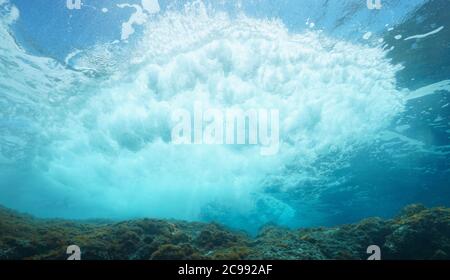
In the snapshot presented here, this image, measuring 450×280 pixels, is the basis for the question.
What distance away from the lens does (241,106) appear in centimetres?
1753

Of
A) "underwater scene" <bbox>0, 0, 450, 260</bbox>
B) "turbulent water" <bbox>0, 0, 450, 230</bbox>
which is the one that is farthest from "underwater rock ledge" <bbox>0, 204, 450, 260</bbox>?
"turbulent water" <bbox>0, 0, 450, 230</bbox>

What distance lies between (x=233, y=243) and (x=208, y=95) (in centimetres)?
1067

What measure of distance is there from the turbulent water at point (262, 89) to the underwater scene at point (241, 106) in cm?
10

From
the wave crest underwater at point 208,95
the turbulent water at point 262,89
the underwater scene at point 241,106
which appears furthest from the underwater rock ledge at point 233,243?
the wave crest underwater at point 208,95

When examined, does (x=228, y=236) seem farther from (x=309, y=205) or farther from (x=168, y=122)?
(x=309, y=205)

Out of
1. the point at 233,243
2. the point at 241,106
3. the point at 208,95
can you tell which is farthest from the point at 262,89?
the point at 233,243

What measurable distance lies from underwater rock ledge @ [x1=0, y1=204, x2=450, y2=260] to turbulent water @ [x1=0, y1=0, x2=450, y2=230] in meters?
7.91

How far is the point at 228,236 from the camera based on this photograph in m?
8.97

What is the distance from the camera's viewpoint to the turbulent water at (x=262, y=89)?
11242 mm

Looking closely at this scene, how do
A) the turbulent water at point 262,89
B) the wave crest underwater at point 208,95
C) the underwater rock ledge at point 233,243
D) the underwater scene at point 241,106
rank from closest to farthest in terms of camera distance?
the underwater rock ledge at point 233,243 → the underwater scene at point 241,106 → the turbulent water at point 262,89 → the wave crest underwater at point 208,95

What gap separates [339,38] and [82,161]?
33099mm

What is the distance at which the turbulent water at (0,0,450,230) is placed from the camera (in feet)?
36.9

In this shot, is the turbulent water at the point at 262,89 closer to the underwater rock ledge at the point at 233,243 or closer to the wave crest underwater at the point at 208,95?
the wave crest underwater at the point at 208,95
